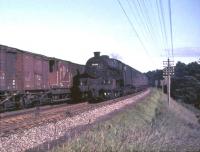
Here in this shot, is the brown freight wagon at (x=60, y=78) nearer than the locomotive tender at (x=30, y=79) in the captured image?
No

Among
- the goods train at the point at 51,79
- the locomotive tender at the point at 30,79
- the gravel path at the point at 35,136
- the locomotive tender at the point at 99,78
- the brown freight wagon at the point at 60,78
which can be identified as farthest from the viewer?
the locomotive tender at the point at 99,78

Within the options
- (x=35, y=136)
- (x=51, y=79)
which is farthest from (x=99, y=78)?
(x=35, y=136)

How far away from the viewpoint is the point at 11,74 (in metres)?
21.5

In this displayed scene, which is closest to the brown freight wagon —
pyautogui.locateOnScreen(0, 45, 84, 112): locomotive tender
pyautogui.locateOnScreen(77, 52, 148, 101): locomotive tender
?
pyautogui.locateOnScreen(0, 45, 84, 112): locomotive tender

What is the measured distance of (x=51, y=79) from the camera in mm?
28516

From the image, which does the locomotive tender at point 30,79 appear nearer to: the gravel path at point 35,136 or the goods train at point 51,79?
the goods train at point 51,79

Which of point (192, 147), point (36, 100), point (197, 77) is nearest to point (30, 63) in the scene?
point (36, 100)

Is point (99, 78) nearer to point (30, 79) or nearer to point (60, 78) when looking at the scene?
point (60, 78)

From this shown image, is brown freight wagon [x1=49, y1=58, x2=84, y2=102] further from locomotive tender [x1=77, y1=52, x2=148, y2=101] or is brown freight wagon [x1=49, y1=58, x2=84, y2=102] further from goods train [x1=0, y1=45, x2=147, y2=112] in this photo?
locomotive tender [x1=77, y1=52, x2=148, y2=101]

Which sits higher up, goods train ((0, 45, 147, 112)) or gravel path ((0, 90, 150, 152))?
goods train ((0, 45, 147, 112))

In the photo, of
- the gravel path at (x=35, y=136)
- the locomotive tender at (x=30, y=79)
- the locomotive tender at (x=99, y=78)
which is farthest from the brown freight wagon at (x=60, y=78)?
the gravel path at (x=35, y=136)

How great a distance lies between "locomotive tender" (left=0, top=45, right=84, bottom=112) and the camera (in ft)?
68.2

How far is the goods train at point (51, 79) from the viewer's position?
21.2 metres

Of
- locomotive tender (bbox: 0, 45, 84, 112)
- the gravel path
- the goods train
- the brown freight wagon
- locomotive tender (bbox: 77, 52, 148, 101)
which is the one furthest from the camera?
locomotive tender (bbox: 77, 52, 148, 101)
